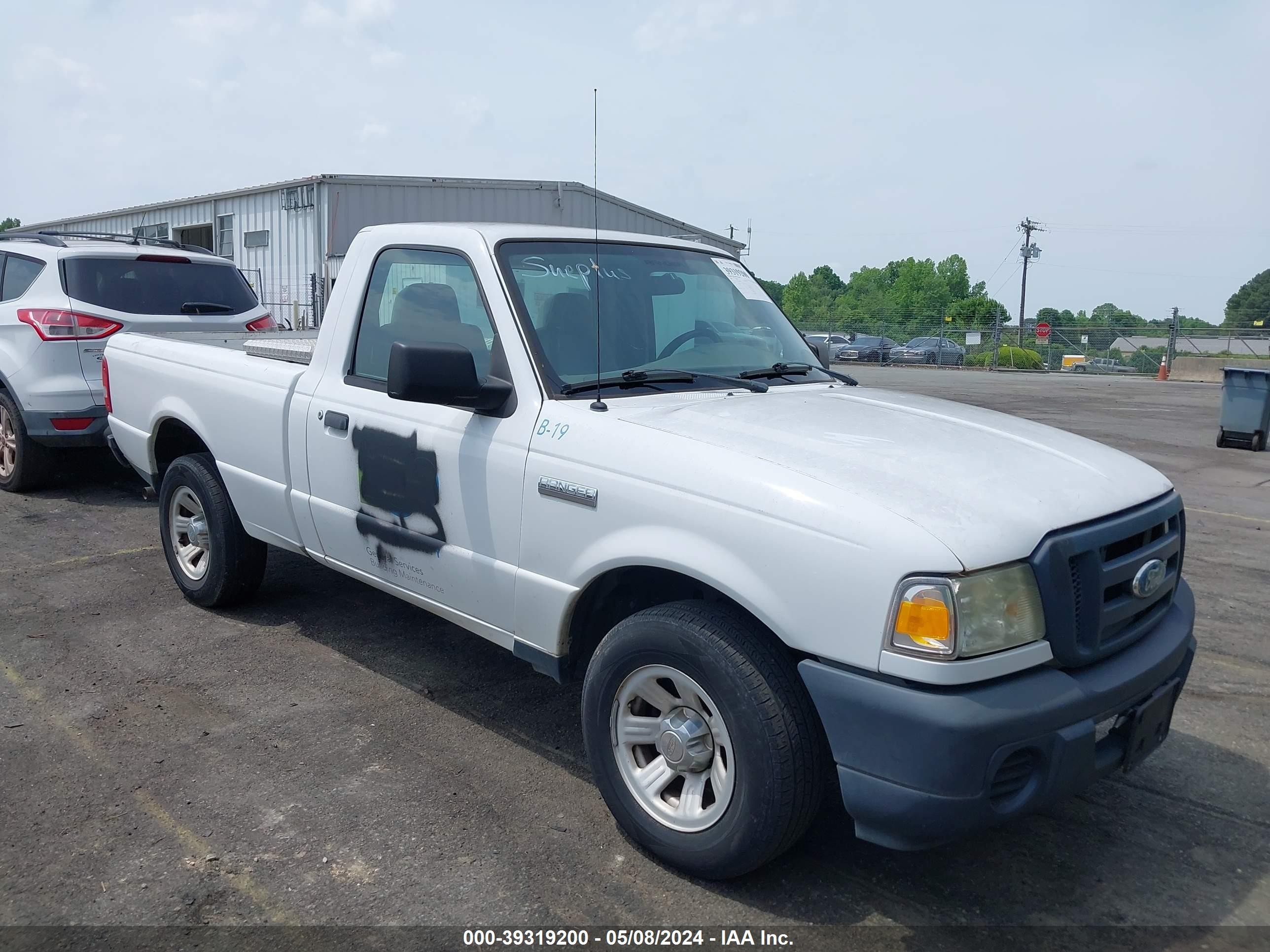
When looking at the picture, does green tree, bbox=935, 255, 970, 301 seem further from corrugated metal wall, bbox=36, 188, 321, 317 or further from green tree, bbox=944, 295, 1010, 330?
corrugated metal wall, bbox=36, 188, 321, 317

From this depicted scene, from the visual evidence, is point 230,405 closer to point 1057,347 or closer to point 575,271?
point 575,271

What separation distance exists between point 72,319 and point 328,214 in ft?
44.4

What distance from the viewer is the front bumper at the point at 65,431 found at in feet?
24.8

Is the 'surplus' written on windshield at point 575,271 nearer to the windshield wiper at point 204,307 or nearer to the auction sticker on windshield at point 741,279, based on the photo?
the auction sticker on windshield at point 741,279

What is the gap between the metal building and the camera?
20.4 metres

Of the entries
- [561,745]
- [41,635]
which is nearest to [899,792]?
[561,745]

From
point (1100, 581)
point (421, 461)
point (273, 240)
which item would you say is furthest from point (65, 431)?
point (273, 240)

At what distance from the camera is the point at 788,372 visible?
4.20m

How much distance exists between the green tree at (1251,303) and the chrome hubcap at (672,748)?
119415mm

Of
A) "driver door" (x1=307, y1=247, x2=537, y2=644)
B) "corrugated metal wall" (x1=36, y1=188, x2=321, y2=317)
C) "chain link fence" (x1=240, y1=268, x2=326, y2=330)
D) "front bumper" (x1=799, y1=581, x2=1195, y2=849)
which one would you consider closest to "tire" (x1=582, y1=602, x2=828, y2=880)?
"front bumper" (x1=799, y1=581, x2=1195, y2=849)

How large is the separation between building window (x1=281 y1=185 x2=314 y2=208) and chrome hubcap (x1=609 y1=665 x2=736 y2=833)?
65.1 ft

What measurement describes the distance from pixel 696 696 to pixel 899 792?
649mm

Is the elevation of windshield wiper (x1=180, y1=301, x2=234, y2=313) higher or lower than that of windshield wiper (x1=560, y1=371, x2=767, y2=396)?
higher

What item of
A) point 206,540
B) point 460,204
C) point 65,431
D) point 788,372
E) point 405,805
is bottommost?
point 405,805
